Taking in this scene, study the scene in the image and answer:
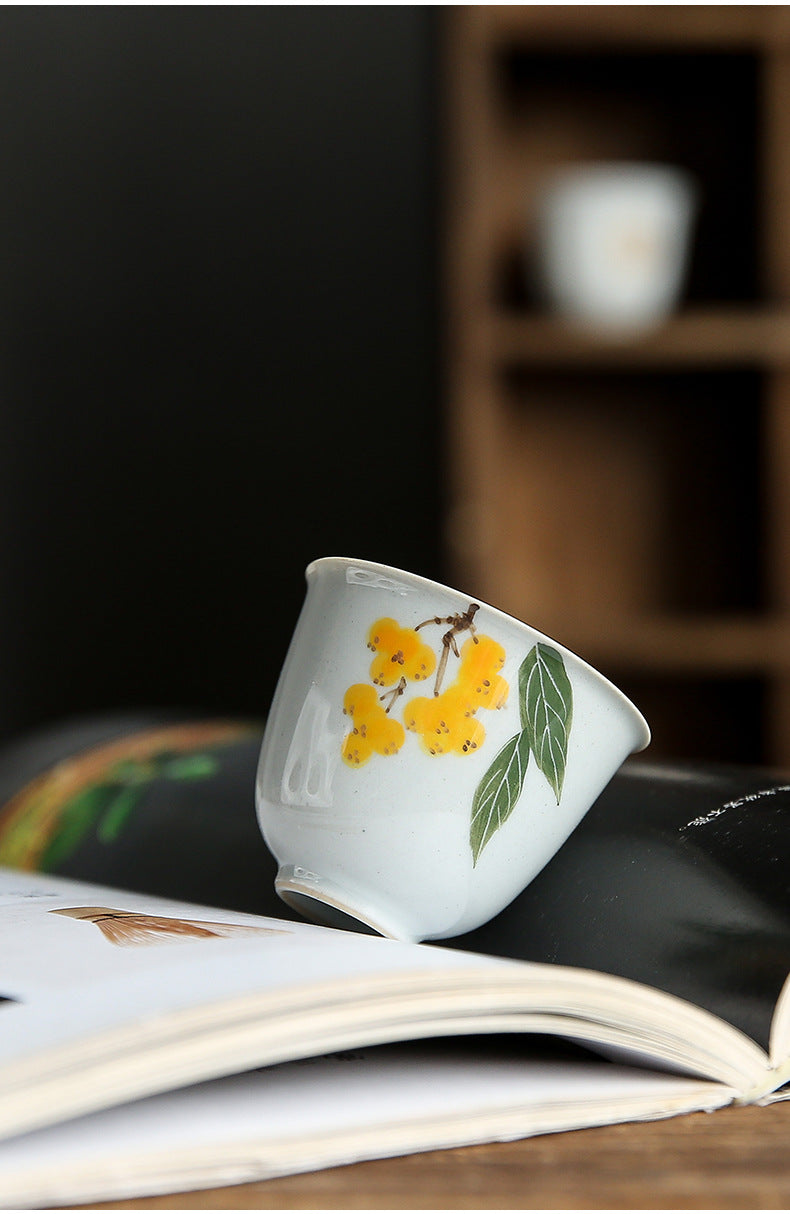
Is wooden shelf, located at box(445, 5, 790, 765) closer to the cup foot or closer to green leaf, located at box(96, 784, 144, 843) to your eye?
green leaf, located at box(96, 784, 144, 843)

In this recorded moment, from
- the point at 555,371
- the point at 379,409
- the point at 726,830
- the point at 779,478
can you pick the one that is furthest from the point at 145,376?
the point at 726,830

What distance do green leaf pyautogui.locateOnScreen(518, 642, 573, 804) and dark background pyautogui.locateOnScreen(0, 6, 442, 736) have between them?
55.7 inches

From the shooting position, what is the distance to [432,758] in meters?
0.48

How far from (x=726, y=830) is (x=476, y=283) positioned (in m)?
1.09

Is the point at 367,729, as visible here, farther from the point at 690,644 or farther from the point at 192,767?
the point at 690,644

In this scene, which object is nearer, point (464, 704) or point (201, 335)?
point (464, 704)

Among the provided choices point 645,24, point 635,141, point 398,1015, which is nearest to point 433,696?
point 398,1015

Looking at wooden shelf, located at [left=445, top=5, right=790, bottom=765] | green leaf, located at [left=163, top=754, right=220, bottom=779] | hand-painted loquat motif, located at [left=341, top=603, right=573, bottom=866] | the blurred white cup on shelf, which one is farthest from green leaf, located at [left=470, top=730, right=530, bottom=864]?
the blurred white cup on shelf

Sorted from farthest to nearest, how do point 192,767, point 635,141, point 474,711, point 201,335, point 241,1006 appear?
point 201,335, point 635,141, point 192,767, point 474,711, point 241,1006

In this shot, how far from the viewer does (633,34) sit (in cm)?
155

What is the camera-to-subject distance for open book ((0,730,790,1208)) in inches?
13.2

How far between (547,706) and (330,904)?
10 cm

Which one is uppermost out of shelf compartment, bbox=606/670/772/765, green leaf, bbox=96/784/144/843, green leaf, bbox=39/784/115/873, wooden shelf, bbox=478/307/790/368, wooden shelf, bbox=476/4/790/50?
wooden shelf, bbox=476/4/790/50

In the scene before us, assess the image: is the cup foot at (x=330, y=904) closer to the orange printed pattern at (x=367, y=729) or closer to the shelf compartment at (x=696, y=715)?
the orange printed pattern at (x=367, y=729)
